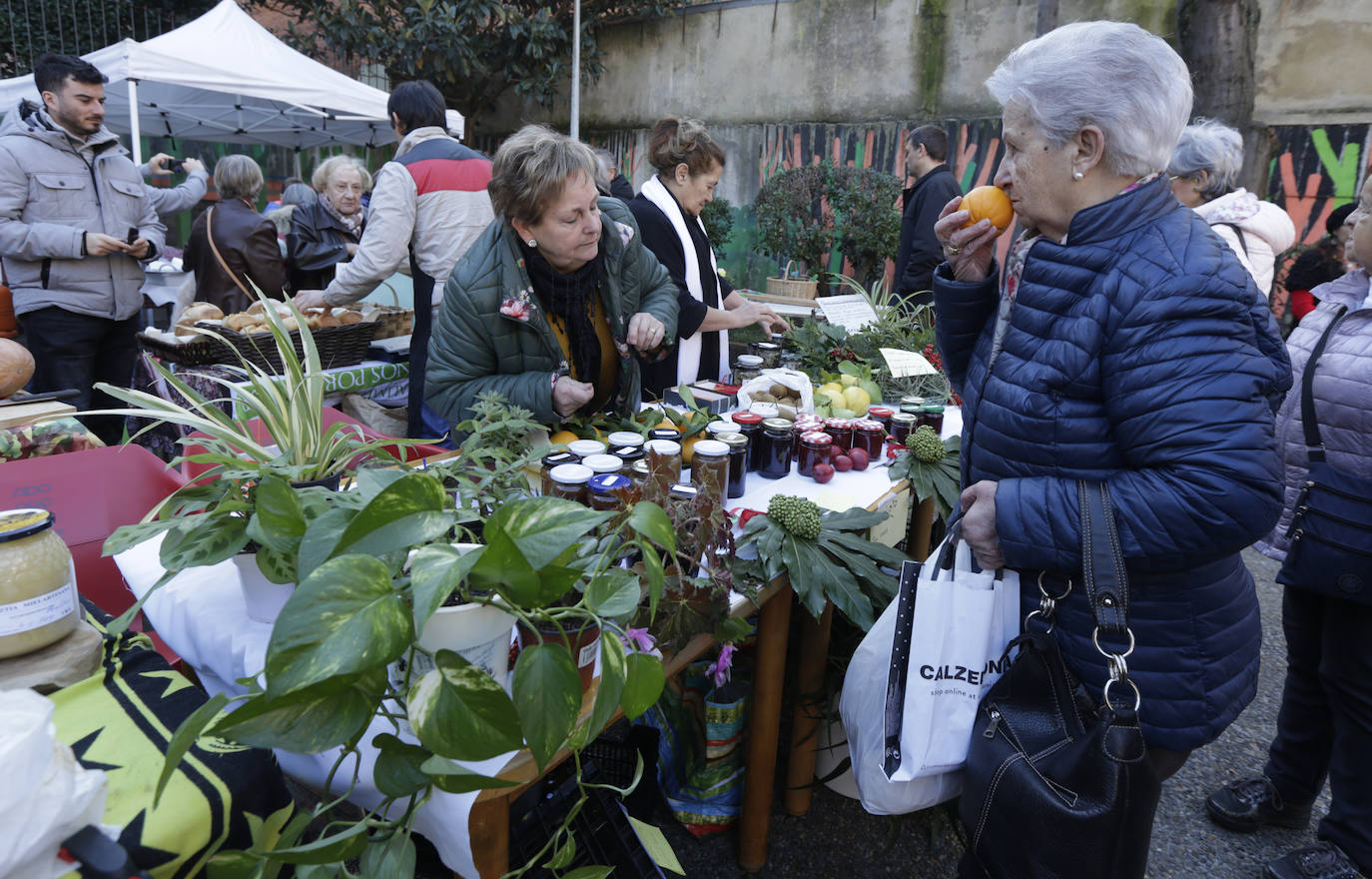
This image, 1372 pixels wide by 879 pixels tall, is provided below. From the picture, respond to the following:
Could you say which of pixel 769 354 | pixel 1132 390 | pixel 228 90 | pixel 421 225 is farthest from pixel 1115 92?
pixel 228 90

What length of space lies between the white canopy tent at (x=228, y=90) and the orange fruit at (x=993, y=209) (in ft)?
13.8

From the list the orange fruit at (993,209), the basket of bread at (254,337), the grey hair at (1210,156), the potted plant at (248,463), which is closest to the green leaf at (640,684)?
the potted plant at (248,463)

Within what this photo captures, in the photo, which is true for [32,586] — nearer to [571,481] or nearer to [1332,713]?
[571,481]

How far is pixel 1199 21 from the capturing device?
5883 millimetres

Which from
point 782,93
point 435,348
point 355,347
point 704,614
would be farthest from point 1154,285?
point 782,93

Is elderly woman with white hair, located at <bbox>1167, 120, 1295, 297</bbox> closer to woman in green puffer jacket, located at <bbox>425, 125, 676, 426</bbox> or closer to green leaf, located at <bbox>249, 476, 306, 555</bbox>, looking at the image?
woman in green puffer jacket, located at <bbox>425, 125, 676, 426</bbox>

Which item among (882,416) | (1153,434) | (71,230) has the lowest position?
(882,416)

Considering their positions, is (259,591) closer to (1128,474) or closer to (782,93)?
(1128,474)

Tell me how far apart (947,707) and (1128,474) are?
0.52m

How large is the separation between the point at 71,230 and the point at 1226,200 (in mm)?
4985

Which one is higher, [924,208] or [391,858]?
[924,208]

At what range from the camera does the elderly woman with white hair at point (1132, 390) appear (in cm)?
125

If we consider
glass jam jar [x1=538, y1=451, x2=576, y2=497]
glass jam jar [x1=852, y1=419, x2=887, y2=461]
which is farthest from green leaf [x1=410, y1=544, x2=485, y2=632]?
glass jam jar [x1=852, y1=419, x2=887, y2=461]

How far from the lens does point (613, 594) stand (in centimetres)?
95
